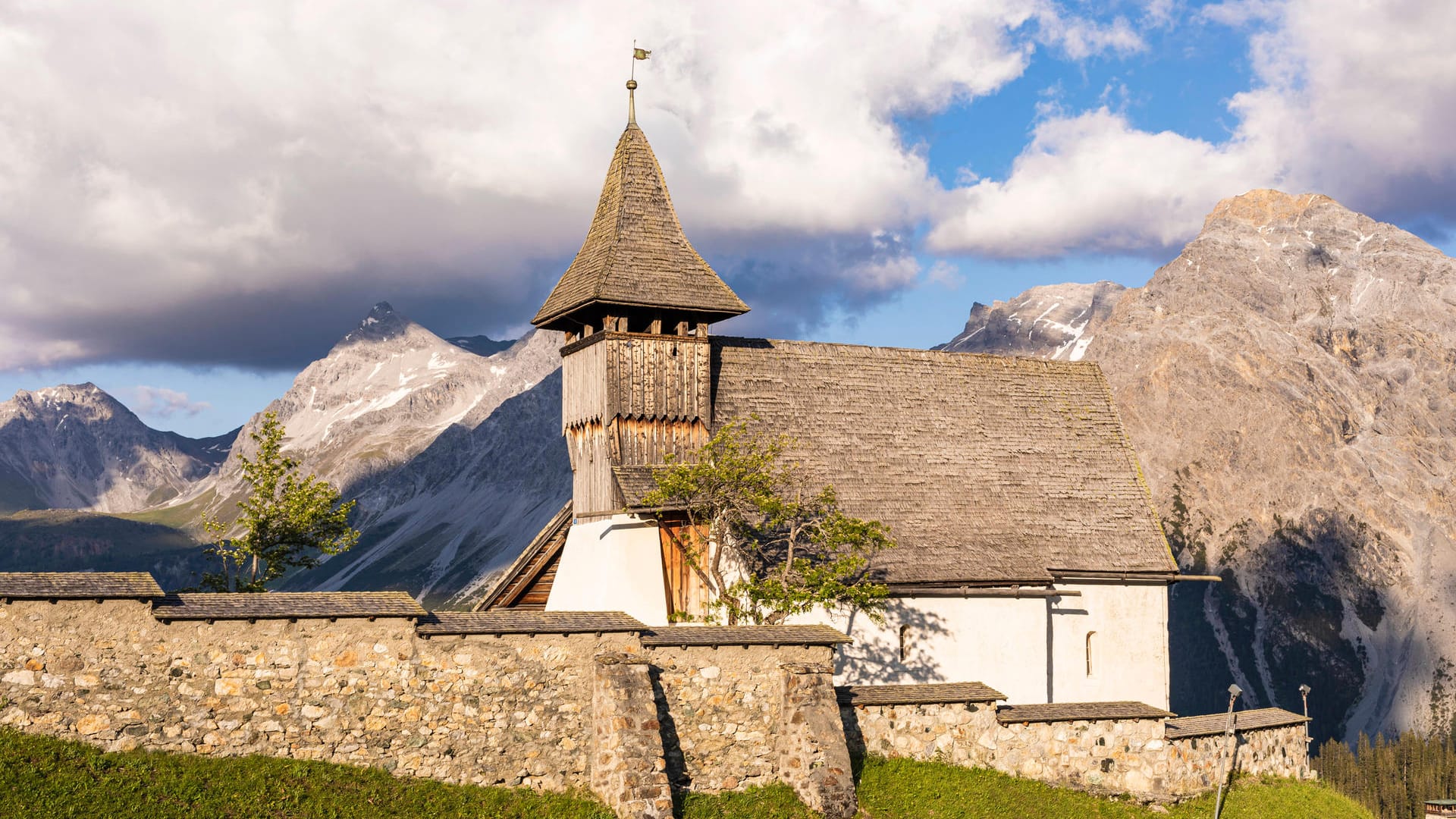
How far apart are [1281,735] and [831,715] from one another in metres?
14.3

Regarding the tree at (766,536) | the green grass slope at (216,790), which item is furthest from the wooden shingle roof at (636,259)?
the green grass slope at (216,790)

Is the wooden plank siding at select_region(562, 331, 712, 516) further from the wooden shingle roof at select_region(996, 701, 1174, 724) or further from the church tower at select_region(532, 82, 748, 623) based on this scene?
the wooden shingle roof at select_region(996, 701, 1174, 724)

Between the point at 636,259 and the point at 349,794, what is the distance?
2001cm

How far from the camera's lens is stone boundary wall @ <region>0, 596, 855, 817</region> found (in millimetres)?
20750

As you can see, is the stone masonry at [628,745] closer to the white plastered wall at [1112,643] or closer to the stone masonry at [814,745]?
the stone masonry at [814,745]

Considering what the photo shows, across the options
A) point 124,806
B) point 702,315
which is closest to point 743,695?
point 124,806

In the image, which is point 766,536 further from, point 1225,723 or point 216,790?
point 216,790

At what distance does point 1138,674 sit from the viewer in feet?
122

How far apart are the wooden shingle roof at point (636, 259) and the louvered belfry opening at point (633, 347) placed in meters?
0.04

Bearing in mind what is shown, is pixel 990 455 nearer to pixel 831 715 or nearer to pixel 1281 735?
pixel 1281 735

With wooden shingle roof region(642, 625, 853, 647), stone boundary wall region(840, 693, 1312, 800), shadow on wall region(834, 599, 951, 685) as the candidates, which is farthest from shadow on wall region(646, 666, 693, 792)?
shadow on wall region(834, 599, 951, 685)

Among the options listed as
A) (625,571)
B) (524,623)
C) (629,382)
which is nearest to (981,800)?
(524,623)

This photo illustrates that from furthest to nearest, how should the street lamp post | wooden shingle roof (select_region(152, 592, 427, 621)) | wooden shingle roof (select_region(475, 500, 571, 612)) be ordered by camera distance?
wooden shingle roof (select_region(475, 500, 571, 612))
the street lamp post
wooden shingle roof (select_region(152, 592, 427, 621))

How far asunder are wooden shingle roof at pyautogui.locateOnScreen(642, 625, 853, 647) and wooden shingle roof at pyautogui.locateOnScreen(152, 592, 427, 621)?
4.41 m
